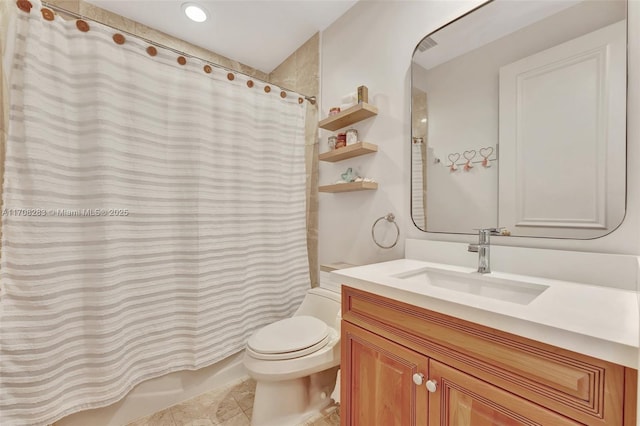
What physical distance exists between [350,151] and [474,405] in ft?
4.18

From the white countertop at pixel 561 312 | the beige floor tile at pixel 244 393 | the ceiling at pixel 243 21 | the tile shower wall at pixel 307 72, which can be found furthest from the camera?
the tile shower wall at pixel 307 72

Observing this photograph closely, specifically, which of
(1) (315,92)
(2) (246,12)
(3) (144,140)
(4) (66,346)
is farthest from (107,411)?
(2) (246,12)

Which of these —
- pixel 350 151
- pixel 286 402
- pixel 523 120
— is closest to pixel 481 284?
pixel 523 120

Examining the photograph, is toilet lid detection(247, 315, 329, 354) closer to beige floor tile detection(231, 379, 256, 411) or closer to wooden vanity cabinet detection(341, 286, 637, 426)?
wooden vanity cabinet detection(341, 286, 637, 426)

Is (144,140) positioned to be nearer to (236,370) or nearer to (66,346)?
(66,346)

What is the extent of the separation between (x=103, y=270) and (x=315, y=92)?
1770 mm

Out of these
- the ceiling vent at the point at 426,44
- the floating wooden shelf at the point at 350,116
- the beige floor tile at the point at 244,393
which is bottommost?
the beige floor tile at the point at 244,393

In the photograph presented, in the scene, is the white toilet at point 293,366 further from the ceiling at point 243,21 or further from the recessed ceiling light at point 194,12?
the recessed ceiling light at point 194,12

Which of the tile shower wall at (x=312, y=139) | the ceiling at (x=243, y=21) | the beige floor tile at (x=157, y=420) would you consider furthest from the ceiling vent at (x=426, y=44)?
the beige floor tile at (x=157, y=420)

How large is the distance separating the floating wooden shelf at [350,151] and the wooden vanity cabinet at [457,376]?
0.85 metres

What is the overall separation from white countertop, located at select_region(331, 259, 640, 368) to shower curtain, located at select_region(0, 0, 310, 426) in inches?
41.5

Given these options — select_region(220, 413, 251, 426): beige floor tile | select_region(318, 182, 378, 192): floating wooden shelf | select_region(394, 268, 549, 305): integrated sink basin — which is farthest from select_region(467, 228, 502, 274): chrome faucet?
select_region(220, 413, 251, 426): beige floor tile

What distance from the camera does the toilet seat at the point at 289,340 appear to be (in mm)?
1201

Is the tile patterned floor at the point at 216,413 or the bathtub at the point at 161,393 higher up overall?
the bathtub at the point at 161,393
